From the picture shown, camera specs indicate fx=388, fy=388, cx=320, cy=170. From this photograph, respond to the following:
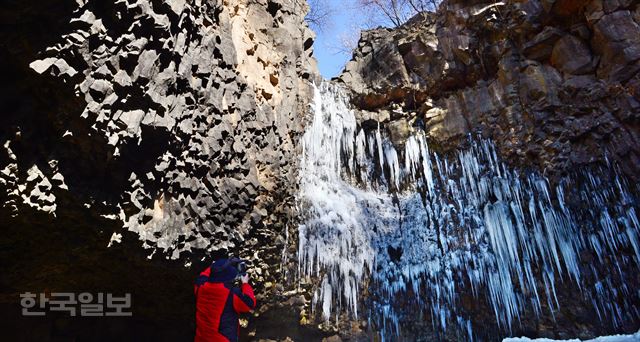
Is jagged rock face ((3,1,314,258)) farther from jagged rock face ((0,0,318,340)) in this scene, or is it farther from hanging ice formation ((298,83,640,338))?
hanging ice formation ((298,83,640,338))

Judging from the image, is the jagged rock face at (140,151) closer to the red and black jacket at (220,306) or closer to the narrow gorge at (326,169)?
the narrow gorge at (326,169)

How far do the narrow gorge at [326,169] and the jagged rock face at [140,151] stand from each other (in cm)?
3

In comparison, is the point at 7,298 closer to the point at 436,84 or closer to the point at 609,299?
the point at 436,84

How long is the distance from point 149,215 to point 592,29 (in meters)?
8.24

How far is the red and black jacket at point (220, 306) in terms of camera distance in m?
3.87

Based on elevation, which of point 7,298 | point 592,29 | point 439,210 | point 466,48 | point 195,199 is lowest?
point 7,298

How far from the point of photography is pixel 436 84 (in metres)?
9.02

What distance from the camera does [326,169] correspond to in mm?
8609

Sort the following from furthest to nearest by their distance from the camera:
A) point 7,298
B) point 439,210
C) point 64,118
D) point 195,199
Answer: point 439,210 < point 7,298 < point 195,199 < point 64,118

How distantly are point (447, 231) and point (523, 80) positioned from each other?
340 cm

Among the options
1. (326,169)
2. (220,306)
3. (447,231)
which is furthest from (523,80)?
(220,306)

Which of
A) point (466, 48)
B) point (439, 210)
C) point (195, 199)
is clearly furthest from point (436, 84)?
point (195, 199)

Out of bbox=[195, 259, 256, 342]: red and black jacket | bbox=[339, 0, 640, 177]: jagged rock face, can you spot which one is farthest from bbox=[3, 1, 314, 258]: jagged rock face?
bbox=[339, 0, 640, 177]: jagged rock face

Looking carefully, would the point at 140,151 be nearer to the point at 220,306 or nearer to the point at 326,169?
the point at 220,306
